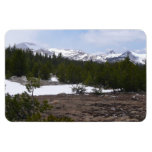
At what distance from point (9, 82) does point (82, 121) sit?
58.3 inches

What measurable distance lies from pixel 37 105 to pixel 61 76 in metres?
0.68

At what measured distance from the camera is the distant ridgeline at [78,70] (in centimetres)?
2847

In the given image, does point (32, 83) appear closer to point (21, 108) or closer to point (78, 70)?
point (21, 108)

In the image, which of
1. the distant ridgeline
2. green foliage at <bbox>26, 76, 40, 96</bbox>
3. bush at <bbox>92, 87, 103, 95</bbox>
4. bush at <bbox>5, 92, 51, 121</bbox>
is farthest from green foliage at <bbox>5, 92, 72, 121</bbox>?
bush at <bbox>92, 87, 103, 95</bbox>

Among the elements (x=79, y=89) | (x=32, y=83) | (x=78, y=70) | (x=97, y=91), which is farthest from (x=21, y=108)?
(x=97, y=91)

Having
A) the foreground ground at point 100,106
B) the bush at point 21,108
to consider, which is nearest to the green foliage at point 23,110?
the bush at point 21,108

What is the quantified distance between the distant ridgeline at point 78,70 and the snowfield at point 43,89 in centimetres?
11

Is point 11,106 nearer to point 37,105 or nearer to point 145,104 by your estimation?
point 37,105

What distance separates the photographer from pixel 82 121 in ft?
92.9

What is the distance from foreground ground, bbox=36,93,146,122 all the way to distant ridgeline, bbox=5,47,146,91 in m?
0.21

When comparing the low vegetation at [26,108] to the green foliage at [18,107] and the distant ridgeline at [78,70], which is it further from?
the distant ridgeline at [78,70]

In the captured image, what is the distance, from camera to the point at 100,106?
28.5 meters
